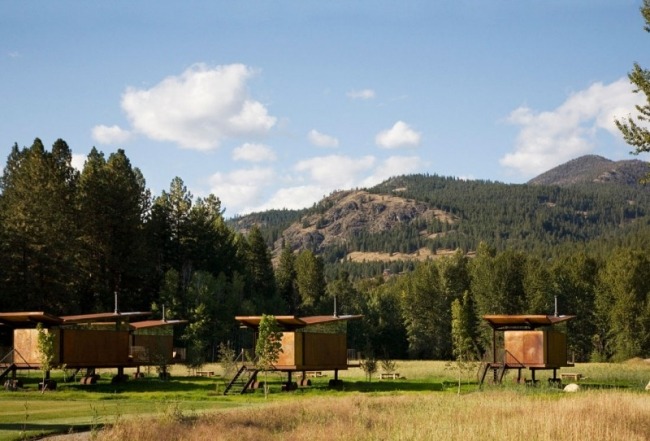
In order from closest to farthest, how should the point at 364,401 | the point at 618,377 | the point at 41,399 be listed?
the point at 364,401 → the point at 41,399 → the point at 618,377

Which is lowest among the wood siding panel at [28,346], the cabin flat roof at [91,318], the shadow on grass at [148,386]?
the shadow on grass at [148,386]

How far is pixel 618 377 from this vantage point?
169 ft

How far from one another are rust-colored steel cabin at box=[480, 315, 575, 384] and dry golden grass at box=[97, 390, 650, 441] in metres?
17.5

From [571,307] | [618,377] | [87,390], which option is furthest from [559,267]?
[87,390]

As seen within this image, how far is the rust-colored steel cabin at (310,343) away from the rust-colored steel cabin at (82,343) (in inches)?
295

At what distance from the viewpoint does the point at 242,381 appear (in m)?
42.9

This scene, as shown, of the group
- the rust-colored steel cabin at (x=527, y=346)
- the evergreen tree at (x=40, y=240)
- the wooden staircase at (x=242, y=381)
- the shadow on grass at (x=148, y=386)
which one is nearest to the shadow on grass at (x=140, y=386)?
the shadow on grass at (x=148, y=386)

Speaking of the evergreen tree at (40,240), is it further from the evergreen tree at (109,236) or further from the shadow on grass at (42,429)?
the shadow on grass at (42,429)

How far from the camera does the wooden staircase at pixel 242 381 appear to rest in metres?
40.1

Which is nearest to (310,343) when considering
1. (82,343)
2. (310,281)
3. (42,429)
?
(82,343)

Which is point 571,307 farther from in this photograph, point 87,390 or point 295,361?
point 87,390

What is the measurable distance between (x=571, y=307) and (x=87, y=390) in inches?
2563

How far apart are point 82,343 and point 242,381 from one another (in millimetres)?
9569

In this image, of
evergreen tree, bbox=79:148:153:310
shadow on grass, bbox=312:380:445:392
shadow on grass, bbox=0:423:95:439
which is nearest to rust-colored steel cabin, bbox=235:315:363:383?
shadow on grass, bbox=312:380:445:392
